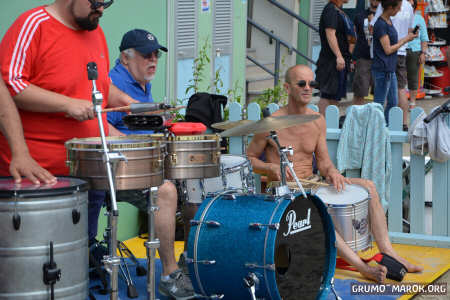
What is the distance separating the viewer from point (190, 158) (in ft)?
14.1

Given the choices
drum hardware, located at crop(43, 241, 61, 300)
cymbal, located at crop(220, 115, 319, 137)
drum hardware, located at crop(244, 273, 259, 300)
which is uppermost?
cymbal, located at crop(220, 115, 319, 137)

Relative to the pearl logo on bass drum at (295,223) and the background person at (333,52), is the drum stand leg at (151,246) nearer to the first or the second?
the pearl logo on bass drum at (295,223)

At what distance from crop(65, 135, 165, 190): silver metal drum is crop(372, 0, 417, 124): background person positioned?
5722 millimetres

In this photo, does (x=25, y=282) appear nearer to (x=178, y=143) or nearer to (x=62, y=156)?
(x=62, y=156)

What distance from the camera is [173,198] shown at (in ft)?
15.3

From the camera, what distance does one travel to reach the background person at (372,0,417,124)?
890cm

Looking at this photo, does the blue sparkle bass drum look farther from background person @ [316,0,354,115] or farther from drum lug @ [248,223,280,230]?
background person @ [316,0,354,115]

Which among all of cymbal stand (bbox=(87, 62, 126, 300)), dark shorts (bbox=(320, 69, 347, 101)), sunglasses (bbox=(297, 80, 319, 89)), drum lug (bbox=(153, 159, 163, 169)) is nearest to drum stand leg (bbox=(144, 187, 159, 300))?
drum lug (bbox=(153, 159, 163, 169))

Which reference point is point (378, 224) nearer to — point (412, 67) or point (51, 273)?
point (51, 273)

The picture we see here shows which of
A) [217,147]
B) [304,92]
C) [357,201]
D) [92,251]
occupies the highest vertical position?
[304,92]

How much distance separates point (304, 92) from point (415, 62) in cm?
715

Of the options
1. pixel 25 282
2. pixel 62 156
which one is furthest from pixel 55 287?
pixel 62 156

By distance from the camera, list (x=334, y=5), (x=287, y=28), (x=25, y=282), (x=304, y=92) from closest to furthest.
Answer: (x=25, y=282) < (x=304, y=92) < (x=334, y=5) < (x=287, y=28)

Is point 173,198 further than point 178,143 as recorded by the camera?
Yes
